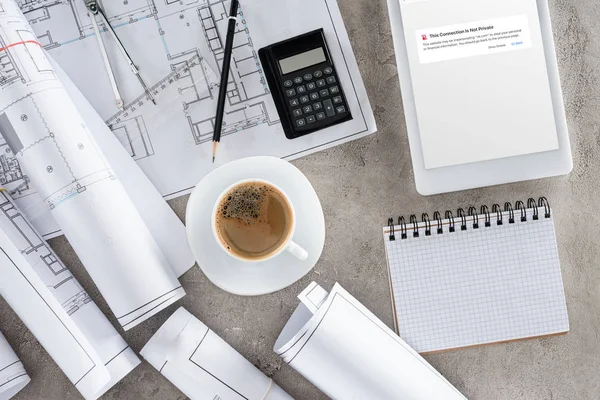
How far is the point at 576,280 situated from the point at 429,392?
0.28 m

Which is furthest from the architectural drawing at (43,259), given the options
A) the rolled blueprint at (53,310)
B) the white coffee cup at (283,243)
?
the white coffee cup at (283,243)

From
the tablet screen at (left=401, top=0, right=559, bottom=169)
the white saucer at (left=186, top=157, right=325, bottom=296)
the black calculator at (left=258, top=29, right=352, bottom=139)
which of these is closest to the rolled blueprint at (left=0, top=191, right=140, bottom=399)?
the white saucer at (left=186, top=157, right=325, bottom=296)

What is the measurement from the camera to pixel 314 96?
728 millimetres

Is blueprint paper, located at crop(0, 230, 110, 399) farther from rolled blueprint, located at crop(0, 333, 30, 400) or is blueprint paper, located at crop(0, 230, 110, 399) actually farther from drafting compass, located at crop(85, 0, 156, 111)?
drafting compass, located at crop(85, 0, 156, 111)

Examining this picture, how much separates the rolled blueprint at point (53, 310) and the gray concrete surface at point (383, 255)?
0.12 feet

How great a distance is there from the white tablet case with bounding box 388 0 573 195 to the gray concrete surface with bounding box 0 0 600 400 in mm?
41

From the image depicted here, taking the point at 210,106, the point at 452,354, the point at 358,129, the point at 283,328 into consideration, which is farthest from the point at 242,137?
the point at 452,354

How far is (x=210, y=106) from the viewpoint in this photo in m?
0.75

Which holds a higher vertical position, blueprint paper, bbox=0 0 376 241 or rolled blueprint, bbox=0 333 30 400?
blueprint paper, bbox=0 0 376 241

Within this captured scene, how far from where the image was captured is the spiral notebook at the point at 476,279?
0.75 m

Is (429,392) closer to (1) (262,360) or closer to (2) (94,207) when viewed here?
(1) (262,360)

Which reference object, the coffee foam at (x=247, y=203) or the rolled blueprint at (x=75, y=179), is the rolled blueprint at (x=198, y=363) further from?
the coffee foam at (x=247, y=203)

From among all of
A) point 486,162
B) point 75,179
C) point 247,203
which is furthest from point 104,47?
point 486,162

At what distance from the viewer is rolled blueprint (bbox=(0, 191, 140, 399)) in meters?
0.68
